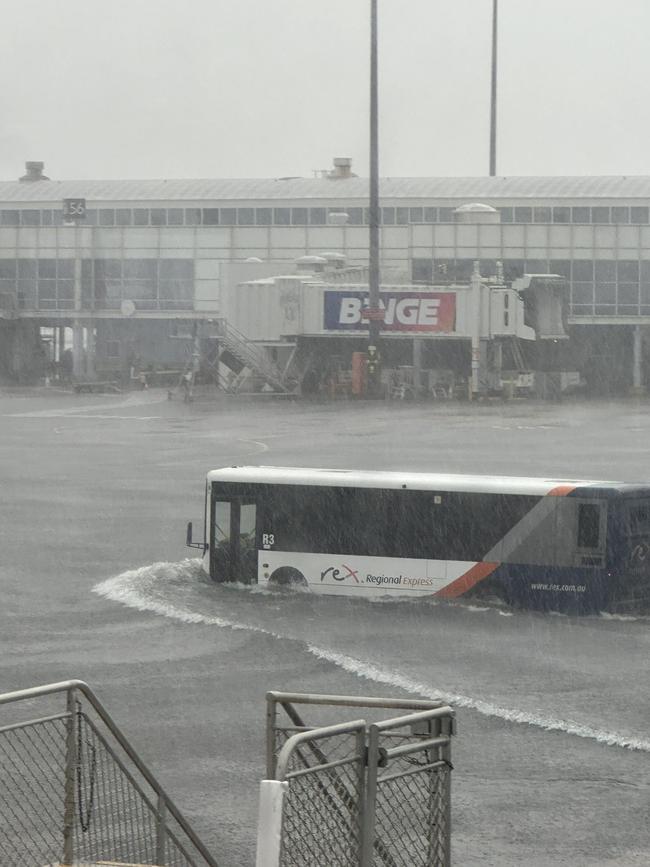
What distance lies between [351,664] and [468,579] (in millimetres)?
5573

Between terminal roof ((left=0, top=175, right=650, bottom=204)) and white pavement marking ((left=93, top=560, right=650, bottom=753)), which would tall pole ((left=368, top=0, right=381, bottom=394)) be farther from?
white pavement marking ((left=93, top=560, right=650, bottom=753))

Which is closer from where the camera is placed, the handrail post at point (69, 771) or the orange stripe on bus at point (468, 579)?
the handrail post at point (69, 771)

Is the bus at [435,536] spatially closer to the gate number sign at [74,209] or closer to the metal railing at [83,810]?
the metal railing at [83,810]

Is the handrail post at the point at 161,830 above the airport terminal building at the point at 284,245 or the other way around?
the other way around

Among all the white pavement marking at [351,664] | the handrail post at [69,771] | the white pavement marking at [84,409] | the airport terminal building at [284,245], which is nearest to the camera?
the handrail post at [69,771]

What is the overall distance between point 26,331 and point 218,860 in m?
105

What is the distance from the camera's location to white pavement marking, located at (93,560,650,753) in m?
18.7

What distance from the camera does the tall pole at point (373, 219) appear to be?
83.8m

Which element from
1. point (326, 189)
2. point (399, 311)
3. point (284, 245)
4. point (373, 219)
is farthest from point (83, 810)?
point (326, 189)

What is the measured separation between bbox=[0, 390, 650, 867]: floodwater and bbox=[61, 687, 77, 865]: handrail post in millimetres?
3738

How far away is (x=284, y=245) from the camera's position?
111938 mm

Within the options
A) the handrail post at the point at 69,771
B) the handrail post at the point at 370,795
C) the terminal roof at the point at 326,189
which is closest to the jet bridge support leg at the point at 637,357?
the terminal roof at the point at 326,189

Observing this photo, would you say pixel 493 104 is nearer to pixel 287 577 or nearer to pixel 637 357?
pixel 637 357

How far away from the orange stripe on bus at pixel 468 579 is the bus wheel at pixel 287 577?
2786 mm
